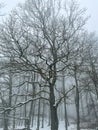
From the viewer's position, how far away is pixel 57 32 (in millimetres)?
16469

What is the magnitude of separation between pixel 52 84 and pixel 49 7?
5501mm

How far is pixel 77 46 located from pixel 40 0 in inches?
166

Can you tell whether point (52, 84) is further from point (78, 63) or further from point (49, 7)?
point (49, 7)

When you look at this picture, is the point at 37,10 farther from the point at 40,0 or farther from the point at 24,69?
the point at 24,69

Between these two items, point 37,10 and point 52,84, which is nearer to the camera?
point 52,84

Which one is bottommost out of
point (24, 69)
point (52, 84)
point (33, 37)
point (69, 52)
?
point (52, 84)

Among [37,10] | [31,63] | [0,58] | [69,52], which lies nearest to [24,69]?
[31,63]

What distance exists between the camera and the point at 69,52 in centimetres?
1606

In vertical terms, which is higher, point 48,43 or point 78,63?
point 48,43

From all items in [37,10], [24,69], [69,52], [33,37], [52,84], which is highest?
[37,10]

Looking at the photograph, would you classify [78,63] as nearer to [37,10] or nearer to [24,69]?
[24,69]

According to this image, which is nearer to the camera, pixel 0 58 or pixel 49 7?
pixel 0 58

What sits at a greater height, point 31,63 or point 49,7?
point 49,7

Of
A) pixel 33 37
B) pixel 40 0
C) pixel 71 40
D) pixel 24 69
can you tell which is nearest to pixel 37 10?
pixel 40 0
